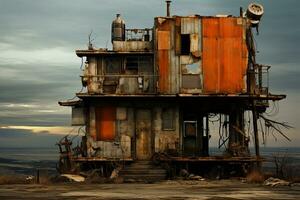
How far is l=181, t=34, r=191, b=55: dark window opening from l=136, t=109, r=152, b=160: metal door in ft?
13.5

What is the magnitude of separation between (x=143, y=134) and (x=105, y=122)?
2.36 metres

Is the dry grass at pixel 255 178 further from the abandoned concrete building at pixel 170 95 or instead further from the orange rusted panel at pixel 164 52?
the orange rusted panel at pixel 164 52

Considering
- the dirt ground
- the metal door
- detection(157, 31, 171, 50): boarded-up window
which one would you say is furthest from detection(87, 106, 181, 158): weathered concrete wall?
the dirt ground

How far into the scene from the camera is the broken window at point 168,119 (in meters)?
31.6

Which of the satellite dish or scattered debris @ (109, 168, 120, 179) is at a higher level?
the satellite dish

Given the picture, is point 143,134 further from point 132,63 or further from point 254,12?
point 254,12

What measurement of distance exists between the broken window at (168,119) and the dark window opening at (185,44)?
11.4 ft

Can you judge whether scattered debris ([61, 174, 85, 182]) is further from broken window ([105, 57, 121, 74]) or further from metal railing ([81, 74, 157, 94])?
broken window ([105, 57, 121, 74])

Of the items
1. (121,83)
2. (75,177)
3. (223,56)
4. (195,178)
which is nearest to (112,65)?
(121,83)

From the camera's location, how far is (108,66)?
3278 centimetres

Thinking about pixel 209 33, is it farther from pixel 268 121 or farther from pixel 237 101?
pixel 268 121

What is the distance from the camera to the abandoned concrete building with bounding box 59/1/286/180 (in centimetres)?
3064

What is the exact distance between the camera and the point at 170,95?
30.1m

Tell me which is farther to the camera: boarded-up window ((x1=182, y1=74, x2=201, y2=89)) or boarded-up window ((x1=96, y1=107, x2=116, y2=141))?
boarded-up window ((x1=96, y1=107, x2=116, y2=141))
